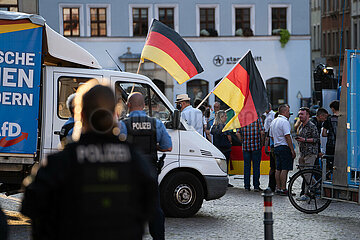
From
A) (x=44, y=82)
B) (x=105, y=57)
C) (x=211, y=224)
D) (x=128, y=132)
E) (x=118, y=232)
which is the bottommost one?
(x=211, y=224)

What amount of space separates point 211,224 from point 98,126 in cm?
701

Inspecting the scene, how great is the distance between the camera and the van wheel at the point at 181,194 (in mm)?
11133

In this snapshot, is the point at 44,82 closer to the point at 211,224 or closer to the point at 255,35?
the point at 211,224

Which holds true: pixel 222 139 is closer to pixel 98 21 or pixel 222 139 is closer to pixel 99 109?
pixel 99 109

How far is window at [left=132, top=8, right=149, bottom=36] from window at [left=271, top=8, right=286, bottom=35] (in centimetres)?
691

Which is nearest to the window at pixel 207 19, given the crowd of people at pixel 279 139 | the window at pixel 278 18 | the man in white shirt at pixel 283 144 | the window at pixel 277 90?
the window at pixel 278 18

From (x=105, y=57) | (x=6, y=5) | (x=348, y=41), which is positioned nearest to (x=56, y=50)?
(x=6, y=5)

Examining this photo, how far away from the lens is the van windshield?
11.0 m

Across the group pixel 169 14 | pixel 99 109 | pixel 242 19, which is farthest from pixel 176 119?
pixel 242 19

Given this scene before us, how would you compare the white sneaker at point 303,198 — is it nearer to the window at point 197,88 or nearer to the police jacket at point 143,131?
the police jacket at point 143,131

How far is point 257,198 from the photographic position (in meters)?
14.0

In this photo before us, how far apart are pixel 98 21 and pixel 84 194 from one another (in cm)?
3761

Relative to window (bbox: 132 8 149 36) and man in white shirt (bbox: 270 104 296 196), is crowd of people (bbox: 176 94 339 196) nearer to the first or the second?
man in white shirt (bbox: 270 104 296 196)

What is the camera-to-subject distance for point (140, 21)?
4119 cm
